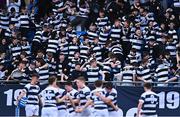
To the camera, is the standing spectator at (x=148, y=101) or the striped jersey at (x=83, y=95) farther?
the striped jersey at (x=83, y=95)

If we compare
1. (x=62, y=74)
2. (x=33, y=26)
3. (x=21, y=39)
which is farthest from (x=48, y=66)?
(x=33, y=26)

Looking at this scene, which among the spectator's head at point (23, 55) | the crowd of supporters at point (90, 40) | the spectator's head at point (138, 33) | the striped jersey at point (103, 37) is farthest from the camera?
the striped jersey at point (103, 37)

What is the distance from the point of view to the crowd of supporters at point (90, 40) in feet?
83.7

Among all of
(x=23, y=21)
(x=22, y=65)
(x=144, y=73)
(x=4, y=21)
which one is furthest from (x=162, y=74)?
(x=4, y=21)

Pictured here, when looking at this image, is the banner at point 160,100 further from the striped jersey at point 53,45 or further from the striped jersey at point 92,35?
the striped jersey at point 92,35

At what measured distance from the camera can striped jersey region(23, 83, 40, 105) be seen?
74.7 feet

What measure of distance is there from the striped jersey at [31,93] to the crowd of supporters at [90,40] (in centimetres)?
251

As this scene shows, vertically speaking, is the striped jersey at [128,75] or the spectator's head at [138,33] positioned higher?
the spectator's head at [138,33]

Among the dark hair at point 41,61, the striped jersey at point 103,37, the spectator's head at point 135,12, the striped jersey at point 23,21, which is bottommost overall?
the dark hair at point 41,61


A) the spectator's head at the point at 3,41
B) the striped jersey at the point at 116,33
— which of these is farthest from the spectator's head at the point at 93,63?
the spectator's head at the point at 3,41

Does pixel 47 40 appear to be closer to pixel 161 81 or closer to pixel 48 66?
pixel 48 66

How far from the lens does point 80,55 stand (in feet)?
89.8

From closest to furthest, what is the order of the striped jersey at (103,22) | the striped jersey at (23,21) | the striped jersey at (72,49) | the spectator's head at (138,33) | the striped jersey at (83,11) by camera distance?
the striped jersey at (72,49) → the spectator's head at (138,33) → the striped jersey at (103,22) → the striped jersey at (23,21) → the striped jersey at (83,11)

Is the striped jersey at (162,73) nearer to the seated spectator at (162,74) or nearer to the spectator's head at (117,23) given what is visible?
the seated spectator at (162,74)
